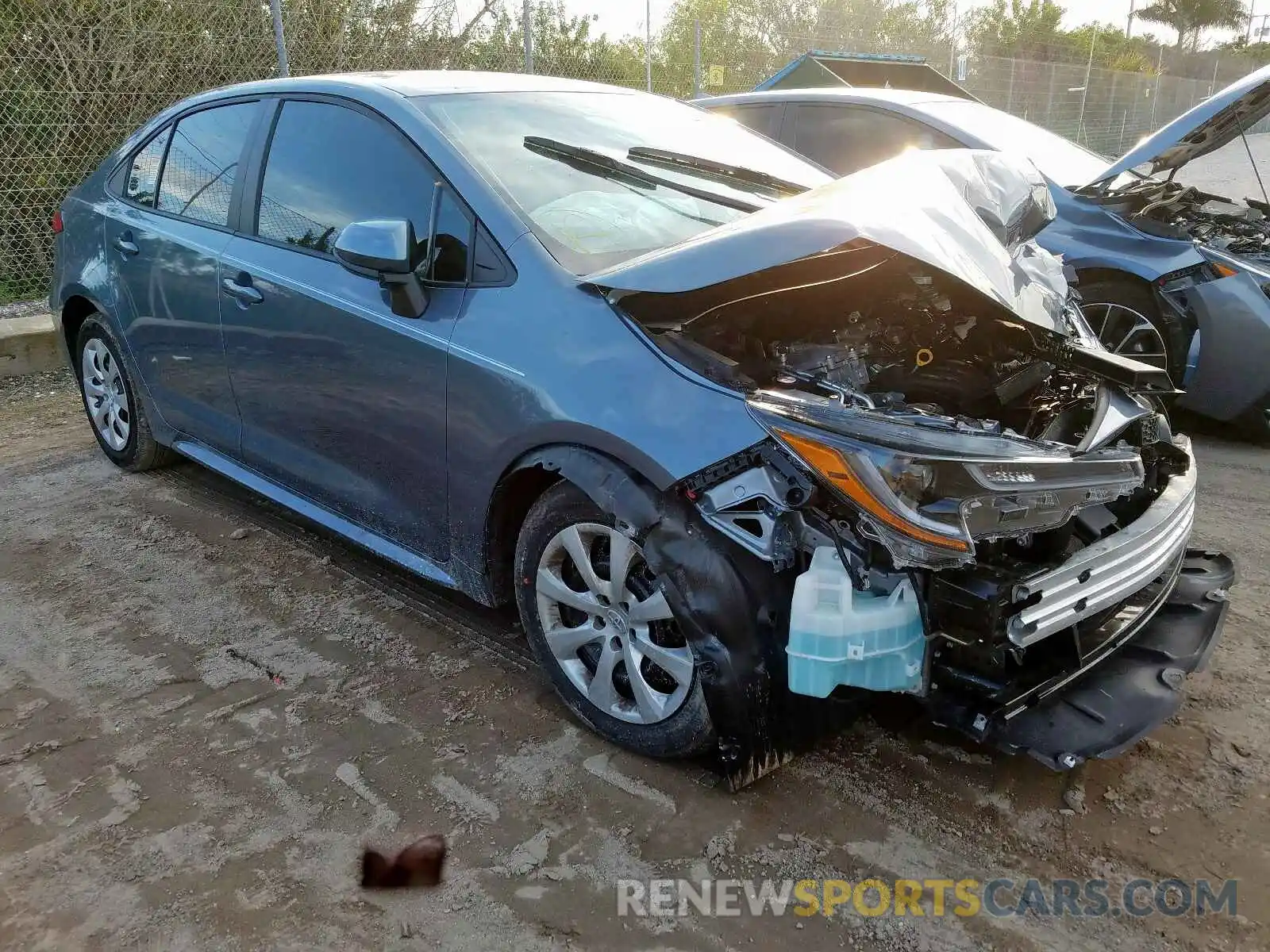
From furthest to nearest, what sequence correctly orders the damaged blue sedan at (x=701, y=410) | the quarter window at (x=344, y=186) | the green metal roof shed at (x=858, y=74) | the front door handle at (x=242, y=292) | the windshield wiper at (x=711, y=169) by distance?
1. the green metal roof shed at (x=858, y=74)
2. the front door handle at (x=242, y=292)
3. the windshield wiper at (x=711, y=169)
4. the quarter window at (x=344, y=186)
5. the damaged blue sedan at (x=701, y=410)

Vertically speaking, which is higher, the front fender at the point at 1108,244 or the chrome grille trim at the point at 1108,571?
the front fender at the point at 1108,244

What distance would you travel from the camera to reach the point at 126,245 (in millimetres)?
4344

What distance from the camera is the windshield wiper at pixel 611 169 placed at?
3.22m

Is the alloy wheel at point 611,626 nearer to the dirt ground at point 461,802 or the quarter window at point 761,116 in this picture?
the dirt ground at point 461,802

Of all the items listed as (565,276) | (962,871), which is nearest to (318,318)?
(565,276)

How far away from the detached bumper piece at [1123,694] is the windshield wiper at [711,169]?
1817 mm

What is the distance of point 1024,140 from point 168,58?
6837mm

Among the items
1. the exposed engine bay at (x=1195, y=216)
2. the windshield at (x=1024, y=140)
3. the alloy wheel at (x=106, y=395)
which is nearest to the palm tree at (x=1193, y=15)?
the windshield at (x=1024, y=140)

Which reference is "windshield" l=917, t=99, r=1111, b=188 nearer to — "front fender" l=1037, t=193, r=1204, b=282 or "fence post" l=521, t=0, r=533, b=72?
"front fender" l=1037, t=193, r=1204, b=282

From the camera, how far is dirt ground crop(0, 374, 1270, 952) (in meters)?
2.21

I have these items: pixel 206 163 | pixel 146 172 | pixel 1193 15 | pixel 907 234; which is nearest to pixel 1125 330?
pixel 907 234

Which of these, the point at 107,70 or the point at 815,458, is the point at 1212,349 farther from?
the point at 107,70

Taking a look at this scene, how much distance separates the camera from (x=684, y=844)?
2.43 m

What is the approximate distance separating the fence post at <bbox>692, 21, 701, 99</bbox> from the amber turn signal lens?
32.5 ft
